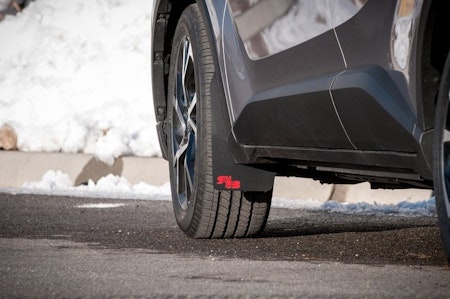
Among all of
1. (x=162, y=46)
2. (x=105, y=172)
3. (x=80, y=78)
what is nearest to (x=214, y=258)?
(x=162, y=46)

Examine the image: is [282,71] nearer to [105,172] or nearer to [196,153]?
[196,153]

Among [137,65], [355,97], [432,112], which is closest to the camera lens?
[432,112]

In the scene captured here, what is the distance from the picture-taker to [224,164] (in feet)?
19.1

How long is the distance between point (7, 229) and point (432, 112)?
339cm

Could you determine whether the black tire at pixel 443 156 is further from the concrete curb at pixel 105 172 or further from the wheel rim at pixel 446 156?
the concrete curb at pixel 105 172

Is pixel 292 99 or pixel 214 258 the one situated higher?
pixel 292 99

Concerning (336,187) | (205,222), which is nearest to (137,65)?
(336,187)

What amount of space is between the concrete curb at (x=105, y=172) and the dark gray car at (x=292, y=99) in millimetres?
2735

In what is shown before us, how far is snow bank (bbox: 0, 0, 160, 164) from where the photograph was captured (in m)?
11.7

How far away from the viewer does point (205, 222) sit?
19.7 feet

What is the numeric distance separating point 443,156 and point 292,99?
1.03 metres

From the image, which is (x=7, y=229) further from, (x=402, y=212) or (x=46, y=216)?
(x=402, y=212)

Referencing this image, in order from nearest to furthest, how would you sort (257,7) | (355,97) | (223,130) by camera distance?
(355,97) < (257,7) < (223,130)

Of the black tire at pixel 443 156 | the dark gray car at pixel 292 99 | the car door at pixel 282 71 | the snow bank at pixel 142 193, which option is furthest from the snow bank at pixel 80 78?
the black tire at pixel 443 156
